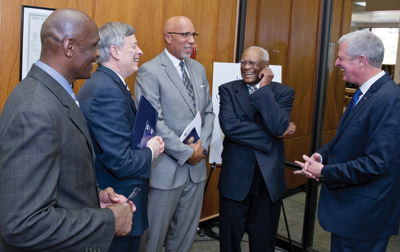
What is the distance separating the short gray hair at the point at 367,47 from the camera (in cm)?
215

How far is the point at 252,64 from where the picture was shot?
9.25 feet

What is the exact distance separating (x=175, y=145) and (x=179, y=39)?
2.77 ft

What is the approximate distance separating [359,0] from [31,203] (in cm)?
326

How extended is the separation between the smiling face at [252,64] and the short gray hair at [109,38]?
109 cm

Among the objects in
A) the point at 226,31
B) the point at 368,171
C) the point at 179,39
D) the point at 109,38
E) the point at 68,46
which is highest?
the point at 226,31

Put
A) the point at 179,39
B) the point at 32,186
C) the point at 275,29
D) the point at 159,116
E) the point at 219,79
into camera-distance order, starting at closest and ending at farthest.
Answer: the point at 32,186, the point at 159,116, the point at 179,39, the point at 219,79, the point at 275,29

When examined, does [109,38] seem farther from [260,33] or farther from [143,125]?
[260,33]

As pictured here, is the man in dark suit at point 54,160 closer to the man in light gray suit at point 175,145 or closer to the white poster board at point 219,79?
the man in light gray suit at point 175,145

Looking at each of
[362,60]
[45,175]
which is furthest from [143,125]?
[362,60]

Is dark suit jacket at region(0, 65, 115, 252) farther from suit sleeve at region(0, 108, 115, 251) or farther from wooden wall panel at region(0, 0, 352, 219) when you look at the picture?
wooden wall panel at region(0, 0, 352, 219)

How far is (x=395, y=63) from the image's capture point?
3.04 meters

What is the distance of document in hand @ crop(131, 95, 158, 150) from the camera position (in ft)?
6.14

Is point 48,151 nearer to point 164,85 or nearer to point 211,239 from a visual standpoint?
point 164,85

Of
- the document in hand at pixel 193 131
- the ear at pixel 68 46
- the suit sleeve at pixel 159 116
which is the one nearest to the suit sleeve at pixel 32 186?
the ear at pixel 68 46
